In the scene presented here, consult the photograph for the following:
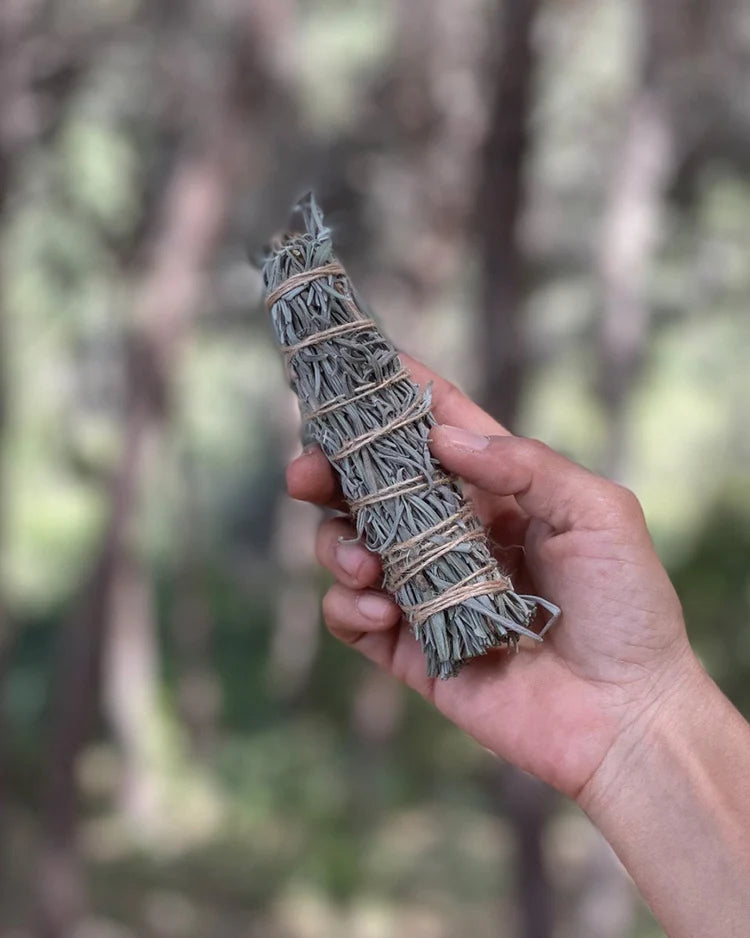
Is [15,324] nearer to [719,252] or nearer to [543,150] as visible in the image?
[543,150]

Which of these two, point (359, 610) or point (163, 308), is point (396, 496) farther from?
point (163, 308)

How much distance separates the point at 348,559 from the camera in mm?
1184

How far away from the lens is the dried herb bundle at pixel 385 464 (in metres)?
1.11

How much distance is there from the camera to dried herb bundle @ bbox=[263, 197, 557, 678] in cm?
111

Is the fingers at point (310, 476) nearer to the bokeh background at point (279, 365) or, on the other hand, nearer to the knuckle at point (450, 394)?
the knuckle at point (450, 394)

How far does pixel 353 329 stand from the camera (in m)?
1.12

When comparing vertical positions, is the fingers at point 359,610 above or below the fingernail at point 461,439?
below

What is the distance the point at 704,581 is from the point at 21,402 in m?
6.09

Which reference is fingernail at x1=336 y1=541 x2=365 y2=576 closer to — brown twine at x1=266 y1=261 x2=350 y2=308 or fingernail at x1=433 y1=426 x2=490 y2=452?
fingernail at x1=433 y1=426 x2=490 y2=452

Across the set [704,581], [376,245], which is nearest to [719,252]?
[704,581]

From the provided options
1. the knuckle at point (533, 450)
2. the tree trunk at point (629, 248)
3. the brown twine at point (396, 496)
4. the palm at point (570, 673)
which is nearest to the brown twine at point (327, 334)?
the brown twine at point (396, 496)

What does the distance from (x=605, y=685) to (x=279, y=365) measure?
831 mm

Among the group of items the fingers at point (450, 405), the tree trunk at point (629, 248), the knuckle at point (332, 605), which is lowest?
the knuckle at point (332, 605)

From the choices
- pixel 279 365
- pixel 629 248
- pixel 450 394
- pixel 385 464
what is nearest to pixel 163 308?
pixel 629 248
